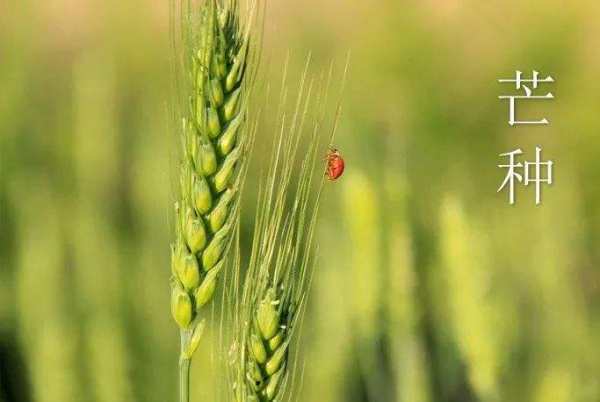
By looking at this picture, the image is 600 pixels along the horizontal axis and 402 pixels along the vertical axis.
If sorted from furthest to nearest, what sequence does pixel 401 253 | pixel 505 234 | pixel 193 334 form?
pixel 505 234, pixel 401 253, pixel 193 334

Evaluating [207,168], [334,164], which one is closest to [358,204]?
[334,164]

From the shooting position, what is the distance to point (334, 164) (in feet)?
3.24

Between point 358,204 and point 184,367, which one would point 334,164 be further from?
point 184,367

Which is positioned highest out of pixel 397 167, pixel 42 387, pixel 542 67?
pixel 542 67

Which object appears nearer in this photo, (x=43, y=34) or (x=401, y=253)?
(x=401, y=253)

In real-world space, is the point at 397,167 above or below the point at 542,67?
below

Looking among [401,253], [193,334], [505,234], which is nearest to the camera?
[193,334]

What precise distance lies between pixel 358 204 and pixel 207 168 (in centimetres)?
29

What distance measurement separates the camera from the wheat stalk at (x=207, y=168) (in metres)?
0.65

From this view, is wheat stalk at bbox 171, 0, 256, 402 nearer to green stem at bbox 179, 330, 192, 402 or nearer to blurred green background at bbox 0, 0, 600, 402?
green stem at bbox 179, 330, 192, 402

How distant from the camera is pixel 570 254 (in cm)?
105

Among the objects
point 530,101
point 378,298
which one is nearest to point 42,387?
point 378,298

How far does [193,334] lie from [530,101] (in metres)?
0.56

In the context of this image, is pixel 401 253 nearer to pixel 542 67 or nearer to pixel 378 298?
pixel 378 298
